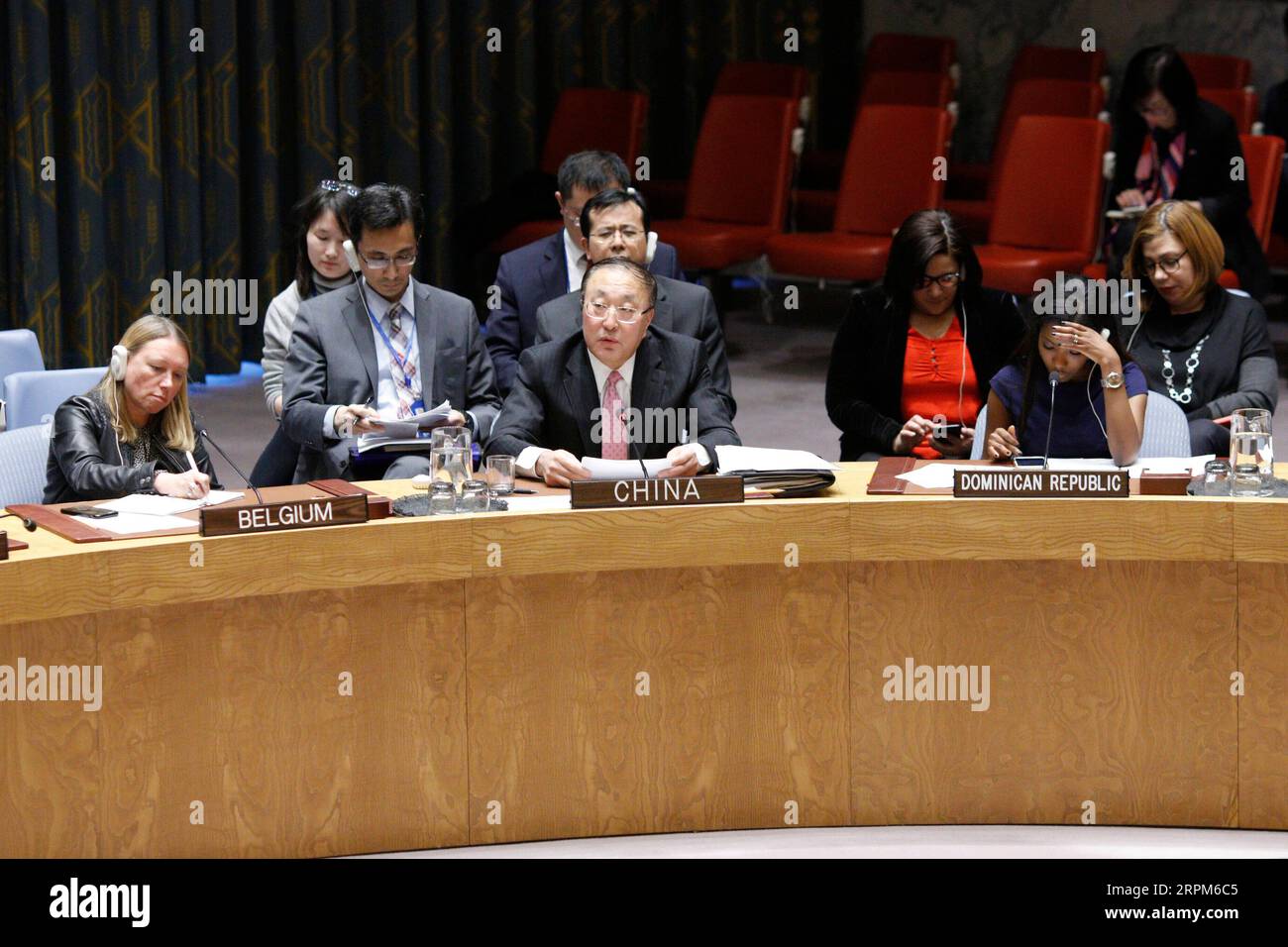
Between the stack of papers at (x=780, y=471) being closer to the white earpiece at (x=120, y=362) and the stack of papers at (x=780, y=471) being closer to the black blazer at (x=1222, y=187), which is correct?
the white earpiece at (x=120, y=362)

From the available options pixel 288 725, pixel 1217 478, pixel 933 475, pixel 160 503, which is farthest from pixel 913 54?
pixel 288 725

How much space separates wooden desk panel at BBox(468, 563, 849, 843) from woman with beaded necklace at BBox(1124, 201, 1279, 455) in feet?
5.02

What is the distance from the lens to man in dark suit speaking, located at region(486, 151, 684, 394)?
181 inches

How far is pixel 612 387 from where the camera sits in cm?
362

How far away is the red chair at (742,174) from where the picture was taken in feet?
26.1

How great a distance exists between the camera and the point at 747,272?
815cm

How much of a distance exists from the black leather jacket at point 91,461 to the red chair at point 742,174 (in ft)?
15.1

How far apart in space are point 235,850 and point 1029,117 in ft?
17.3

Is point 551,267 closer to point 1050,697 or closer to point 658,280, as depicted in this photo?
point 658,280

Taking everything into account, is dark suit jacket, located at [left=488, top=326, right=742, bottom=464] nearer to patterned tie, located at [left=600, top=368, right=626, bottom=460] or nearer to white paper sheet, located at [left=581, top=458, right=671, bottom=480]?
patterned tie, located at [left=600, top=368, right=626, bottom=460]

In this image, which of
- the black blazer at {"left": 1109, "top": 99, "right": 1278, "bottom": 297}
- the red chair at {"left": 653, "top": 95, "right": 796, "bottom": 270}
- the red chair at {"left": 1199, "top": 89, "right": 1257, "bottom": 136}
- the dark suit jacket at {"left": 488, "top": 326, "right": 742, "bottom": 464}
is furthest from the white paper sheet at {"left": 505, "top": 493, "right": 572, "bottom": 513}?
the red chair at {"left": 1199, "top": 89, "right": 1257, "bottom": 136}

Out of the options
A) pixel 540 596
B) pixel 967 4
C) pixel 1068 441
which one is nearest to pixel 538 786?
pixel 540 596

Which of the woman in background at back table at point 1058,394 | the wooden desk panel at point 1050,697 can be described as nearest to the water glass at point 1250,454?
the wooden desk panel at point 1050,697

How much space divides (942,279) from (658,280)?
655mm
